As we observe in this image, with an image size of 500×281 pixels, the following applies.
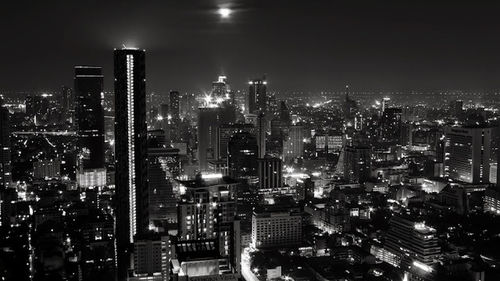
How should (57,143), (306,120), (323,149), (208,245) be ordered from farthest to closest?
(306,120) → (323,149) → (57,143) → (208,245)

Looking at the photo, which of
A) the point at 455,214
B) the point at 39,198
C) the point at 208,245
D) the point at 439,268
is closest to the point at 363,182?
Answer: the point at 455,214

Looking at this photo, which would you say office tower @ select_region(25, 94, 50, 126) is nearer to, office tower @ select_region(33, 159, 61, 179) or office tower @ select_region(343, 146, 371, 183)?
office tower @ select_region(33, 159, 61, 179)

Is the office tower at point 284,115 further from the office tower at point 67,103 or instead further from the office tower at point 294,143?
the office tower at point 67,103

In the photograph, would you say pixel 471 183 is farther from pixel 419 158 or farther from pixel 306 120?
pixel 306 120

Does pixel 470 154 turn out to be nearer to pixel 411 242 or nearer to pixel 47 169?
pixel 411 242

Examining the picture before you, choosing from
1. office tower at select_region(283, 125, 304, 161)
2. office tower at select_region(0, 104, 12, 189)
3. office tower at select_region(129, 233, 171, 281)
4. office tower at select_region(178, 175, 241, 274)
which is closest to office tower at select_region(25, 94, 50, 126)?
office tower at select_region(0, 104, 12, 189)

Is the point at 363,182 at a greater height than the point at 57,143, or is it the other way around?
the point at 57,143

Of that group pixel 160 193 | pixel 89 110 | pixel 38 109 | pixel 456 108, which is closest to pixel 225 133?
pixel 89 110
